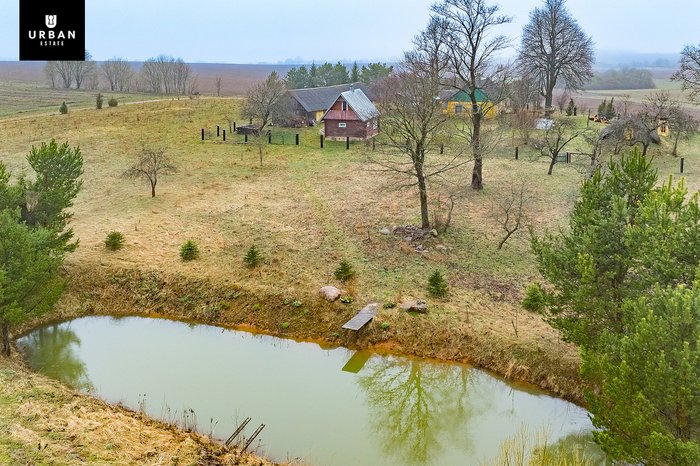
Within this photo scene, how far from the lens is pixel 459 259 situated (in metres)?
20.5

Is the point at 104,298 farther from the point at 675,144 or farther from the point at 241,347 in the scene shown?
the point at 675,144

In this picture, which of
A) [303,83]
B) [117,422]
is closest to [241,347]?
[117,422]

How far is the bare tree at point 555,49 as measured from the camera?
47312 mm

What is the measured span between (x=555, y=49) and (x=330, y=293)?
39.2m

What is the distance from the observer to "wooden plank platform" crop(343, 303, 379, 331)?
16.3 meters

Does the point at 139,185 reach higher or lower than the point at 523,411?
higher

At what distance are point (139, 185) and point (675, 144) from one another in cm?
3389

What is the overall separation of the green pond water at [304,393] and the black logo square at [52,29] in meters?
9.23

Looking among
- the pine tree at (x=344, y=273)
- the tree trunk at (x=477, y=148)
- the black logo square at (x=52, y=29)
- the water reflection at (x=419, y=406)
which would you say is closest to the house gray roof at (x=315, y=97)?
the tree trunk at (x=477, y=148)

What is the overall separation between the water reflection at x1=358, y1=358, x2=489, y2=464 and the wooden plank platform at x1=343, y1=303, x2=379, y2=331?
114 centimetres

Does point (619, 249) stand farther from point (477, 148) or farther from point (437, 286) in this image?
point (477, 148)

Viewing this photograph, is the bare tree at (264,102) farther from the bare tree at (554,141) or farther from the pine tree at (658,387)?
the pine tree at (658,387)

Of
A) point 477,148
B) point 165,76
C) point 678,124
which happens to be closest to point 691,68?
point 678,124

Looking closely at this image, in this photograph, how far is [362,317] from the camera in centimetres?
1686
